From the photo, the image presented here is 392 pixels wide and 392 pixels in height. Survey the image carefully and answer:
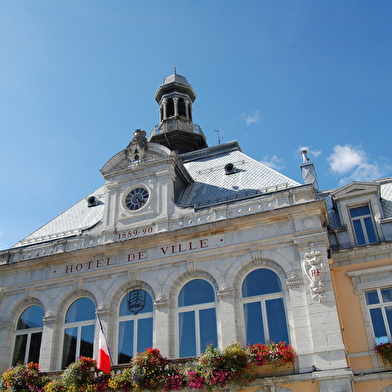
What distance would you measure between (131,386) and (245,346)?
14.3 feet

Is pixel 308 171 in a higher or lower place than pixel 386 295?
higher

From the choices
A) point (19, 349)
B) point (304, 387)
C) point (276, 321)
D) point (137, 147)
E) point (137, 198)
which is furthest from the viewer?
point (137, 147)

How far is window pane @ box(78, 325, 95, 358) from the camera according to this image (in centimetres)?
2050

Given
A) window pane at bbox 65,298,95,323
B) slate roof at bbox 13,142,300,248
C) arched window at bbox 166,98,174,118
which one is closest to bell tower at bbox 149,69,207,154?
arched window at bbox 166,98,174,118

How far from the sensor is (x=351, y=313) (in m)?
18.8

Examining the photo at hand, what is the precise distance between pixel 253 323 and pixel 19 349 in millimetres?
10577

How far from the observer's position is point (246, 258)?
19.7 meters

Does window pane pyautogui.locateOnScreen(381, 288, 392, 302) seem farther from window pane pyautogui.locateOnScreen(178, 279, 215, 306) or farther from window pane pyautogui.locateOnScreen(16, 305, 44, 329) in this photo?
window pane pyautogui.locateOnScreen(16, 305, 44, 329)

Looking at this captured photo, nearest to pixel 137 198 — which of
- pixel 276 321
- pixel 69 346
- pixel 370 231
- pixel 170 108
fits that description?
pixel 69 346

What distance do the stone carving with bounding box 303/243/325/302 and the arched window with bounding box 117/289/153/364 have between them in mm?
6618

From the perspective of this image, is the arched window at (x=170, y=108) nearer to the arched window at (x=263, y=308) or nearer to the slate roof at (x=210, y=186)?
the slate roof at (x=210, y=186)

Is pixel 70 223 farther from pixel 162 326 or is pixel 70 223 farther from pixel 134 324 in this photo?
pixel 162 326

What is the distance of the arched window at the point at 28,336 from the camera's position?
70.4 feet

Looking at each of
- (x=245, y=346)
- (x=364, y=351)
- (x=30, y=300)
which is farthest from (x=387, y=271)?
(x=30, y=300)
